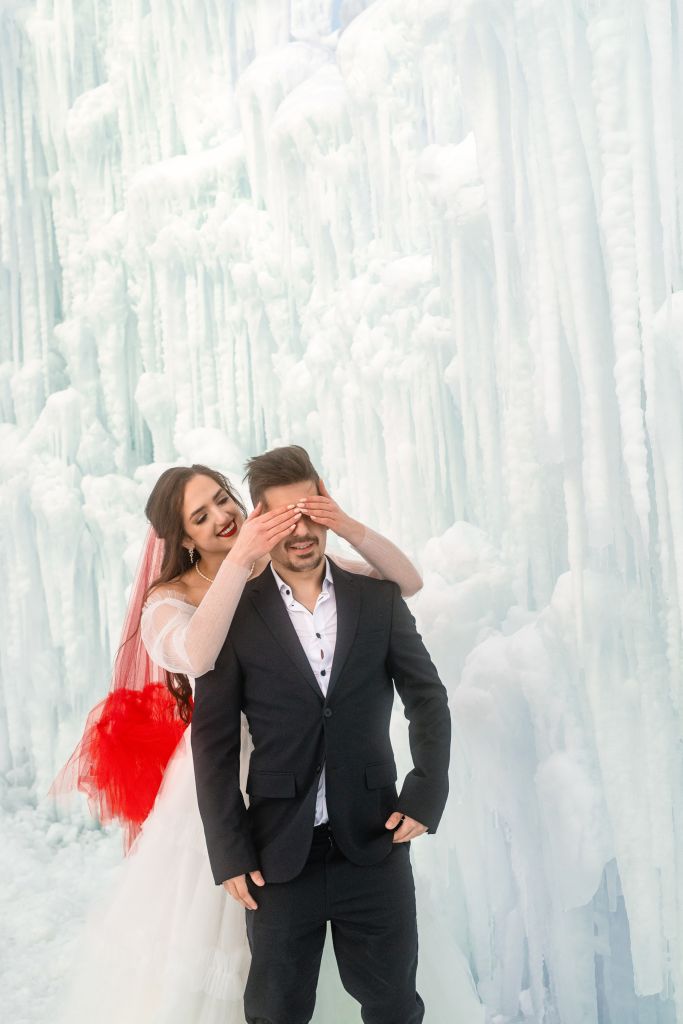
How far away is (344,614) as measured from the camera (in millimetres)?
1465

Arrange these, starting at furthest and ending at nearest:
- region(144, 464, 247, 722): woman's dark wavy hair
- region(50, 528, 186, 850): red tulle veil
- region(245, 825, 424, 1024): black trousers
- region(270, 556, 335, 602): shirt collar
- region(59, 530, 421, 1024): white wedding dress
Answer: region(50, 528, 186, 850): red tulle veil < region(144, 464, 247, 722): woman's dark wavy hair < region(59, 530, 421, 1024): white wedding dress < region(270, 556, 335, 602): shirt collar < region(245, 825, 424, 1024): black trousers

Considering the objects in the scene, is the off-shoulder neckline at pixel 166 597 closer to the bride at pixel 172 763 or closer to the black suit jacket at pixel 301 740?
the bride at pixel 172 763

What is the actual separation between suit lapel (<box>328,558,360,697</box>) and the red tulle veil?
24.4 inches

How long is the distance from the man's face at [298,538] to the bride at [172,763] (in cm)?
2

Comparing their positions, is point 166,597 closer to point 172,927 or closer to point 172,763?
point 172,763

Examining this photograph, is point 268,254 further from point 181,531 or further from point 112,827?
point 112,827

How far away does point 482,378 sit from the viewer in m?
2.35

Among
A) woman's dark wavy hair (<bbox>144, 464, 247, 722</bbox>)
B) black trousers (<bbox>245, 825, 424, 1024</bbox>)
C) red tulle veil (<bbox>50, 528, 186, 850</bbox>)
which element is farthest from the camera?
red tulle veil (<bbox>50, 528, 186, 850</bbox>)

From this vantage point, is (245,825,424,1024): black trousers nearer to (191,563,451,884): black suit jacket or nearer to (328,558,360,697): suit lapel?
(191,563,451,884): black suit jacket

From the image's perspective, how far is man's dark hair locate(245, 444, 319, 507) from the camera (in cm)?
147

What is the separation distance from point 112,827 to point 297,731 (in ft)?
7.70

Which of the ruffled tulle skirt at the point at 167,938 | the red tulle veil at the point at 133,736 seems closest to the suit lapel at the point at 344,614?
the ruffled tulle skirt at the point at 167,938

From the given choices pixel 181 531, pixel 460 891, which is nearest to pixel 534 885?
pixel 460 891

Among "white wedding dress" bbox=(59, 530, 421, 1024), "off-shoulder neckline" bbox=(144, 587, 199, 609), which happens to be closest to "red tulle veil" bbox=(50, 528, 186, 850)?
"white wedding dress" bbox=(59, 530, 421, 1024)
